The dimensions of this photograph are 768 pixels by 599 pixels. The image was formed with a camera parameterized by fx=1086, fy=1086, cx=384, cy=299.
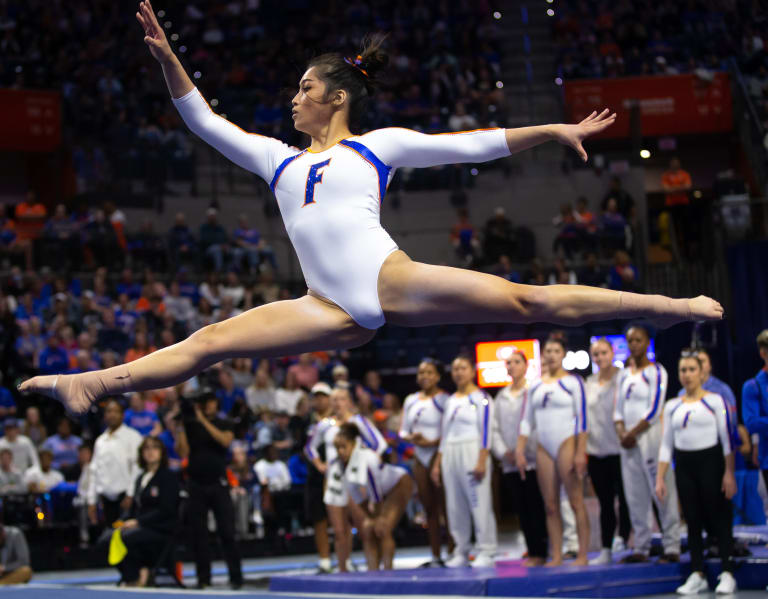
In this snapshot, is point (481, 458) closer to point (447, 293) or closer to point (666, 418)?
point (666, 418)

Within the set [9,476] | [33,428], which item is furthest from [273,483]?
[9,476]

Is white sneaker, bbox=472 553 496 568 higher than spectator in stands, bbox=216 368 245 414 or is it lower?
lower

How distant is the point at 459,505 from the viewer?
9.02m

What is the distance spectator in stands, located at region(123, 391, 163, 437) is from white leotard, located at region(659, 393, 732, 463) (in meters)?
6.06

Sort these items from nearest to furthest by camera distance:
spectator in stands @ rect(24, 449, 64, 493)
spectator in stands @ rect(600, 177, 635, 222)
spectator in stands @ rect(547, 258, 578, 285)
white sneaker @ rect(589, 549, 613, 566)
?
white sneaker @ rect(589, 549, 613, 566), spectator in stands @ rect(24, 449, 64, 493), spectator in stands @ rect(547, 258, 578, 285), spectator in stands @ rect(600, 177, 635, 222)

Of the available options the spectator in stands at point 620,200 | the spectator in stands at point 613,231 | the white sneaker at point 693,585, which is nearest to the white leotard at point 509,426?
the white sneaker at point 693,585

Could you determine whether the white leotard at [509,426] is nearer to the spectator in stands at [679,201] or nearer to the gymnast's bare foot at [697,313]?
the gymnast's bare foot at [697,313]

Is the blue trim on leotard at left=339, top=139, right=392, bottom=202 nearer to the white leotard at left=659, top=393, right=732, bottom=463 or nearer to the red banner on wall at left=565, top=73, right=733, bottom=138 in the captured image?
the white leotard at left=659, top=393, right=732, bottom=463

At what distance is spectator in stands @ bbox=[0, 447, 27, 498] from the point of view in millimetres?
11086

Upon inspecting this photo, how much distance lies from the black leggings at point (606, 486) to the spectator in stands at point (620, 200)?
25.1ft

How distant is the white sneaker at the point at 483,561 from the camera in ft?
28.7

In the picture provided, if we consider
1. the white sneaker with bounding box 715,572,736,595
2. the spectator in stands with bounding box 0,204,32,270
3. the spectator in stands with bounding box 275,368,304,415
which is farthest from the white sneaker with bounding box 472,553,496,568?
the spectator in stands with bounding box 0,204,32,270

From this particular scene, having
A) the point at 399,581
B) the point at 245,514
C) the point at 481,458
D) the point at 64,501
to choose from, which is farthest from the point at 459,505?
the point at 64,501

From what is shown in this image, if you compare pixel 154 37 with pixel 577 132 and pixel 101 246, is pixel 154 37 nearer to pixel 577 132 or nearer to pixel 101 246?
pixel 577 132
